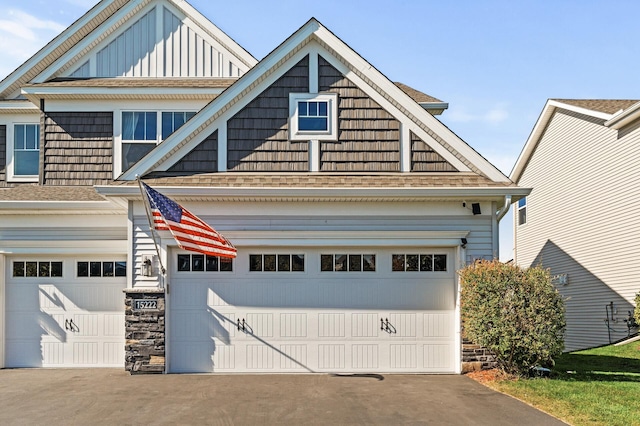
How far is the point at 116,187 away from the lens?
973 cm

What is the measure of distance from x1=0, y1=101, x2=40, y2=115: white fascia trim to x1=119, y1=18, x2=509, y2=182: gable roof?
4.63m

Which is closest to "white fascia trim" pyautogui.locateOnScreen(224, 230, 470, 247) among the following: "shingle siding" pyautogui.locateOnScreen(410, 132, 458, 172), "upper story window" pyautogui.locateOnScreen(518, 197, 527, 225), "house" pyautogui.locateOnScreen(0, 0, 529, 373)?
"house" pyautogui.locateOnScreen(0, 0, 529, 373)

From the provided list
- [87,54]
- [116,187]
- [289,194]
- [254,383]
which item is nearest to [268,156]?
[289,194]

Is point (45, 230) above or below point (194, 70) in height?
below

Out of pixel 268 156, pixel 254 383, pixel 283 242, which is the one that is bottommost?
pixel 254 383

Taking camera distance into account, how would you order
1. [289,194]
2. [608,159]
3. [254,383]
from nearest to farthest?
[254,383], [289,194], [608,159]

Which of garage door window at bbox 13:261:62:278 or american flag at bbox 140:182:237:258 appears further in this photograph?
garage door window at bbox 13:261:62:278

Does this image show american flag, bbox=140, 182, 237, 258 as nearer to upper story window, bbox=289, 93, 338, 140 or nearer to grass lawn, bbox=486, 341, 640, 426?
upper story window, bbox=289, 93, 338, 140

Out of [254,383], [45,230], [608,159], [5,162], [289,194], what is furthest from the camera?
[608,159]

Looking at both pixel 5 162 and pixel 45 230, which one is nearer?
pixel 45 230

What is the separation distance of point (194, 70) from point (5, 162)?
4.74 metres

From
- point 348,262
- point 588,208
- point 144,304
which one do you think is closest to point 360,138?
point 348,262

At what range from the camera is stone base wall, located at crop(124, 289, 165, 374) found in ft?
32.3

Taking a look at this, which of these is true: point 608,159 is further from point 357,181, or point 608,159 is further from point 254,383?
point 254,383
